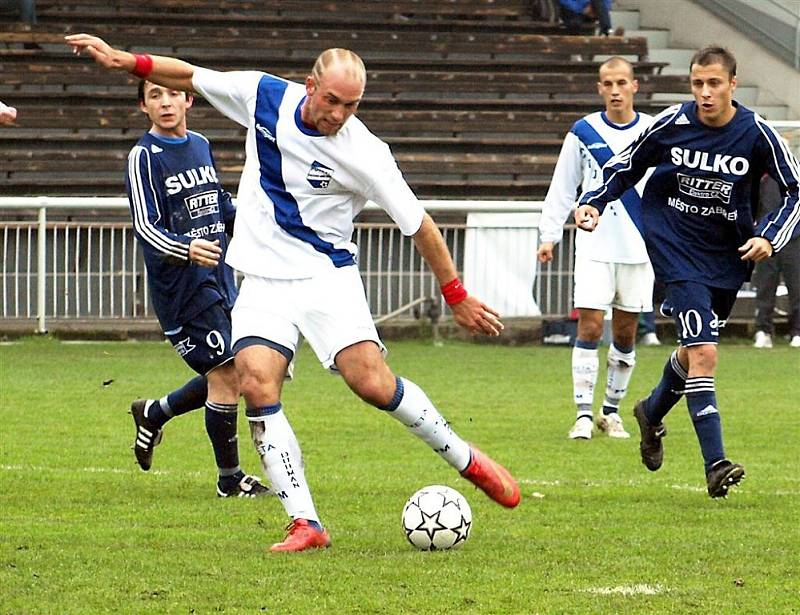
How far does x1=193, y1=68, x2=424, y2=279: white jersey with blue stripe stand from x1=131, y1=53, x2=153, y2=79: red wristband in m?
0.18

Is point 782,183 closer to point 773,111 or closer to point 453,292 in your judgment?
point 453,292

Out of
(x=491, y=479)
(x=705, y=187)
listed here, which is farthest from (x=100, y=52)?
(x=705, y=187)

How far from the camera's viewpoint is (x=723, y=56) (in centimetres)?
721

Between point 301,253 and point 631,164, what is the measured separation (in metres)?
2.25

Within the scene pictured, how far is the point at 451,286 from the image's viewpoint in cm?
600

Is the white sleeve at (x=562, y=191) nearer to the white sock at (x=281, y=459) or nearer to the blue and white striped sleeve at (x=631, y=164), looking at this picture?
the blue and white striped sleeve at (x=631, y=164)

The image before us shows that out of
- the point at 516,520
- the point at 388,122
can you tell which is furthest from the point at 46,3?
the point at 516,520

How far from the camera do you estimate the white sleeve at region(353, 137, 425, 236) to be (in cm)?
591

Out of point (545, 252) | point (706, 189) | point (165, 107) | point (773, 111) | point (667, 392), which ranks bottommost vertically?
point (773, 111)

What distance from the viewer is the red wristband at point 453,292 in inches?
236

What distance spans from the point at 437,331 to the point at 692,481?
376 inches

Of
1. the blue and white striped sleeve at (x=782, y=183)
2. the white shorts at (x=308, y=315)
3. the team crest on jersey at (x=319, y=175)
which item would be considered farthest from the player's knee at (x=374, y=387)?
the blue and white striped sleeve at (x=782, y=183)

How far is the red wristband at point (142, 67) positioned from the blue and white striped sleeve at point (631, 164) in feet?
8.60

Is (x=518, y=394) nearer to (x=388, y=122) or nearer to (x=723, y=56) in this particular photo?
(x=723, y=56)
